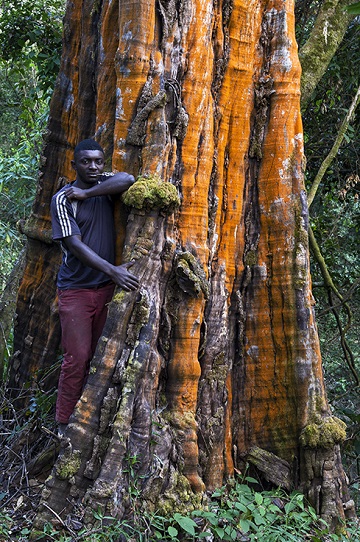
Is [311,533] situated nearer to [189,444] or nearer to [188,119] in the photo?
[189,444]

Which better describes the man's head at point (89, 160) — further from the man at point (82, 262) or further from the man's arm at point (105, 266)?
the man's arm at point (105, 266)

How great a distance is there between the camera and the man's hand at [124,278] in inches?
160

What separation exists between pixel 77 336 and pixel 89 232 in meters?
0.69

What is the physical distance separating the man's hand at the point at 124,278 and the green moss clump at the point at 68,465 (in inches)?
40.9

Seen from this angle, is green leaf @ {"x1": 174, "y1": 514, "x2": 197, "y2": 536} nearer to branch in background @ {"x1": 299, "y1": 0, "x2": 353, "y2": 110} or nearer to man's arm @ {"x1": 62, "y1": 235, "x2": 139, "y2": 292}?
man's arm @ {"x1": 62, "y1": 235, "x2": 139, "y2": 292}

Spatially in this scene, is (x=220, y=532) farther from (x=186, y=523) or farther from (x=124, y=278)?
(x=124, y=278)

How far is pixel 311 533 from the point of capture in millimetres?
4223

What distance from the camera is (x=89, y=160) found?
4281 millimetres

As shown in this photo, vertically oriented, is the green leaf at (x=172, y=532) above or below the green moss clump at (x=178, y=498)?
below

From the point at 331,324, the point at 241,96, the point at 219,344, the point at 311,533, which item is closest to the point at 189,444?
the point at 219,344

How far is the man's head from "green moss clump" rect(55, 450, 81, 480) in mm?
1764

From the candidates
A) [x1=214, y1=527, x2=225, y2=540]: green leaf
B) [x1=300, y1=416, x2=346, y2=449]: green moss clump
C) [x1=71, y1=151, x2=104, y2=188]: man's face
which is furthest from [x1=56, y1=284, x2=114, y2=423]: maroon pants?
[x1=300, y1=416, x2=346, y2=449]: green moss clump

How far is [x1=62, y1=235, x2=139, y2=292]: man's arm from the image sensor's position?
4.07 meters

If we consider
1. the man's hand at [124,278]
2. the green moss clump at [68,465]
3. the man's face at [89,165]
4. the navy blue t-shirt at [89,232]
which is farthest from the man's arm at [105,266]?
the green moss clump at [68,465]
